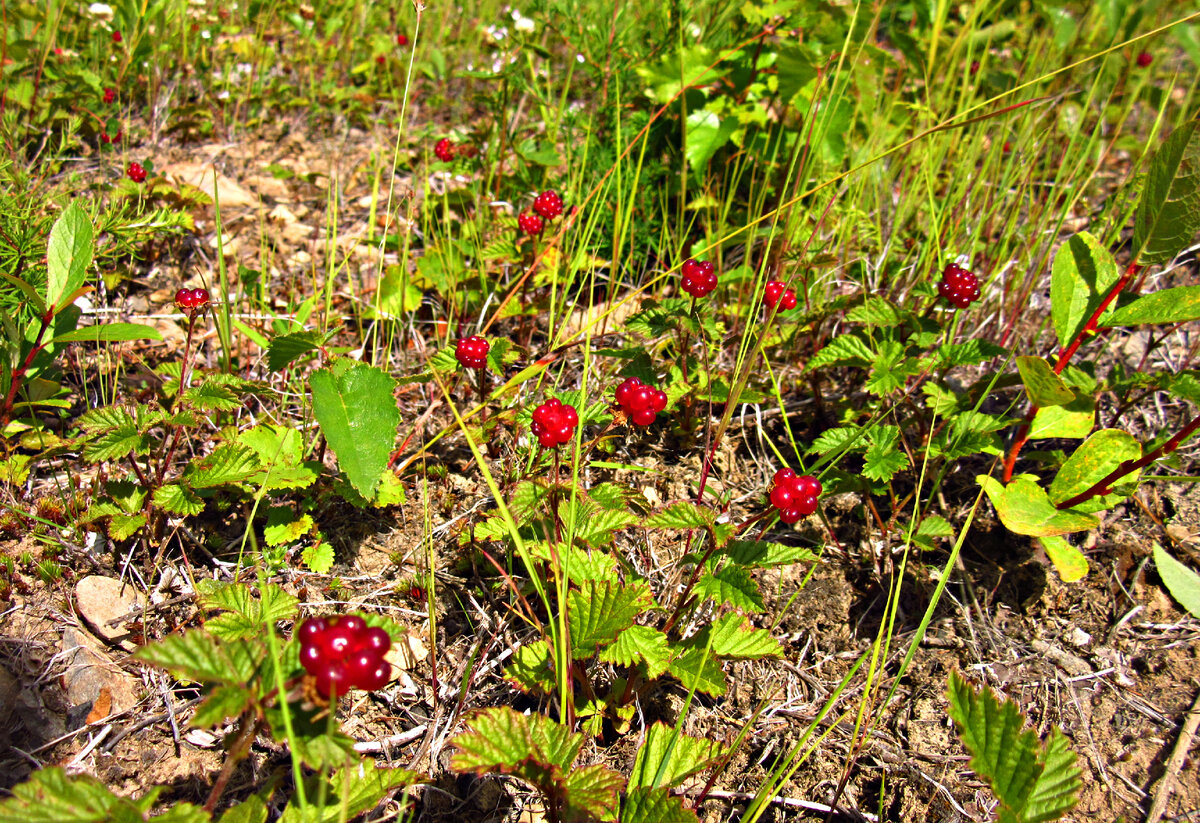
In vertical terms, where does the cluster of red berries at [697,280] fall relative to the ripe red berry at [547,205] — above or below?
below

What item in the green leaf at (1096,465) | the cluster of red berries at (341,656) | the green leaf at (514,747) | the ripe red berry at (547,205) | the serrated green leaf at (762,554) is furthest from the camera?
the ripe red berry at (547,205)

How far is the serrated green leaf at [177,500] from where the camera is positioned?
5.24 ft

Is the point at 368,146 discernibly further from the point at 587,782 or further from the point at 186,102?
the point at 587,782

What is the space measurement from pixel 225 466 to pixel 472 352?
0.63m

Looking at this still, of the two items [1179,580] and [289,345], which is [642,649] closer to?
[289,345]

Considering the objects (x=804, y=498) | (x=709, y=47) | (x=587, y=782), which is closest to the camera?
(x=587, y=782)

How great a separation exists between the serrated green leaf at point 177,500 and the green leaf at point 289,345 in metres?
0.34

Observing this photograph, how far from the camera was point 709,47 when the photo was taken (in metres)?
2.87

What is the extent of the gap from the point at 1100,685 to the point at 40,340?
107 inches

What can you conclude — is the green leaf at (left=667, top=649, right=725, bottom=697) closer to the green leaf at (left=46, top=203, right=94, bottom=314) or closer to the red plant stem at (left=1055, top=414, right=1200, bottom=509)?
the red plant stem at (left=1055, top=414, right=1200, bottom=509)

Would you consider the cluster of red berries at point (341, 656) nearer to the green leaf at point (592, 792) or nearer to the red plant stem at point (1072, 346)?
the green leaf at point (592, 792)

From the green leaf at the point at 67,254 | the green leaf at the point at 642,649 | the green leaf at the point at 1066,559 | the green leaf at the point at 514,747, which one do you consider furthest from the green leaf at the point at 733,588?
the green leaf at the point at 67,254

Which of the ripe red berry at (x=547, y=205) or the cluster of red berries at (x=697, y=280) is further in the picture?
the ripe red berry at (x=547, y=205)

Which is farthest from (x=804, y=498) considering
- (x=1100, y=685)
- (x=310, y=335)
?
(x=310, y=335)
